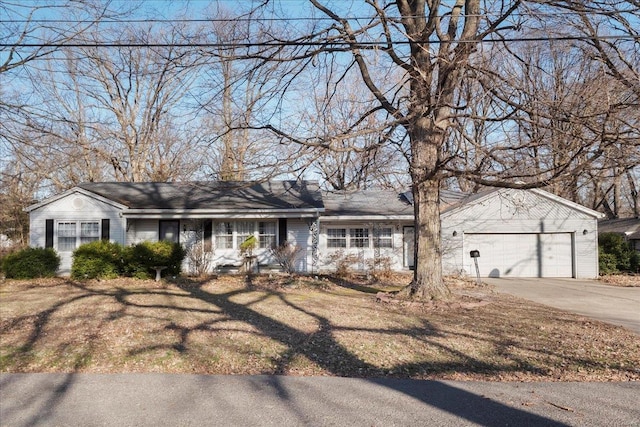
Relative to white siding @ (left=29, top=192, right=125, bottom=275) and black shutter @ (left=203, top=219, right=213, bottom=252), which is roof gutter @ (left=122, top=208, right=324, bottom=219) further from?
black shutter @ (left=203, top=219, right=213, bottom=252)

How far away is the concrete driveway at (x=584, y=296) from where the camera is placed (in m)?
11.5

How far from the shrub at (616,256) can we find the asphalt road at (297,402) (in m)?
19.3

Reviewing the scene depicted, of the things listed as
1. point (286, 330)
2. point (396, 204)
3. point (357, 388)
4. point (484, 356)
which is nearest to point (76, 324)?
point (286, 330)

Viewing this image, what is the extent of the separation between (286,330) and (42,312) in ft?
17.0

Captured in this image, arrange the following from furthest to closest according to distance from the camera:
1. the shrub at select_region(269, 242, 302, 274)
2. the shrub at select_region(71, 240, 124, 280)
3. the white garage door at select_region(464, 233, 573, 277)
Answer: the white garage door at select_region(464, 233, 573, 277), the shrub at select_region(269, 242, 302, 274), the shrub at select_region(71, 240, 124, 280)

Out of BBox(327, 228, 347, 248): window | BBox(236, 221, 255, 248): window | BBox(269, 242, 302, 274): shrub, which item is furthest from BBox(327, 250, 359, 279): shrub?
BBox(236, 221, 255, 248): window

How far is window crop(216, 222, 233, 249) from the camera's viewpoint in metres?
20.6

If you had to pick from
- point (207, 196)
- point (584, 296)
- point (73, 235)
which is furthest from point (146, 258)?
point (584, 296)

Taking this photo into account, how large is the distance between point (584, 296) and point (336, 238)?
419 inches

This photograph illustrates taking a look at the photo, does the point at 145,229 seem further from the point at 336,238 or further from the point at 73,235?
the point at 336,238

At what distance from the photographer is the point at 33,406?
199 inches

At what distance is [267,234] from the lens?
20656 millimetres

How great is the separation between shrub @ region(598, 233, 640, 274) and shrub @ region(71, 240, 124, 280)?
20.3 m

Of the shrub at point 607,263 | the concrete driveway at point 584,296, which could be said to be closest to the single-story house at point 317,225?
the shrub at point 607,263
